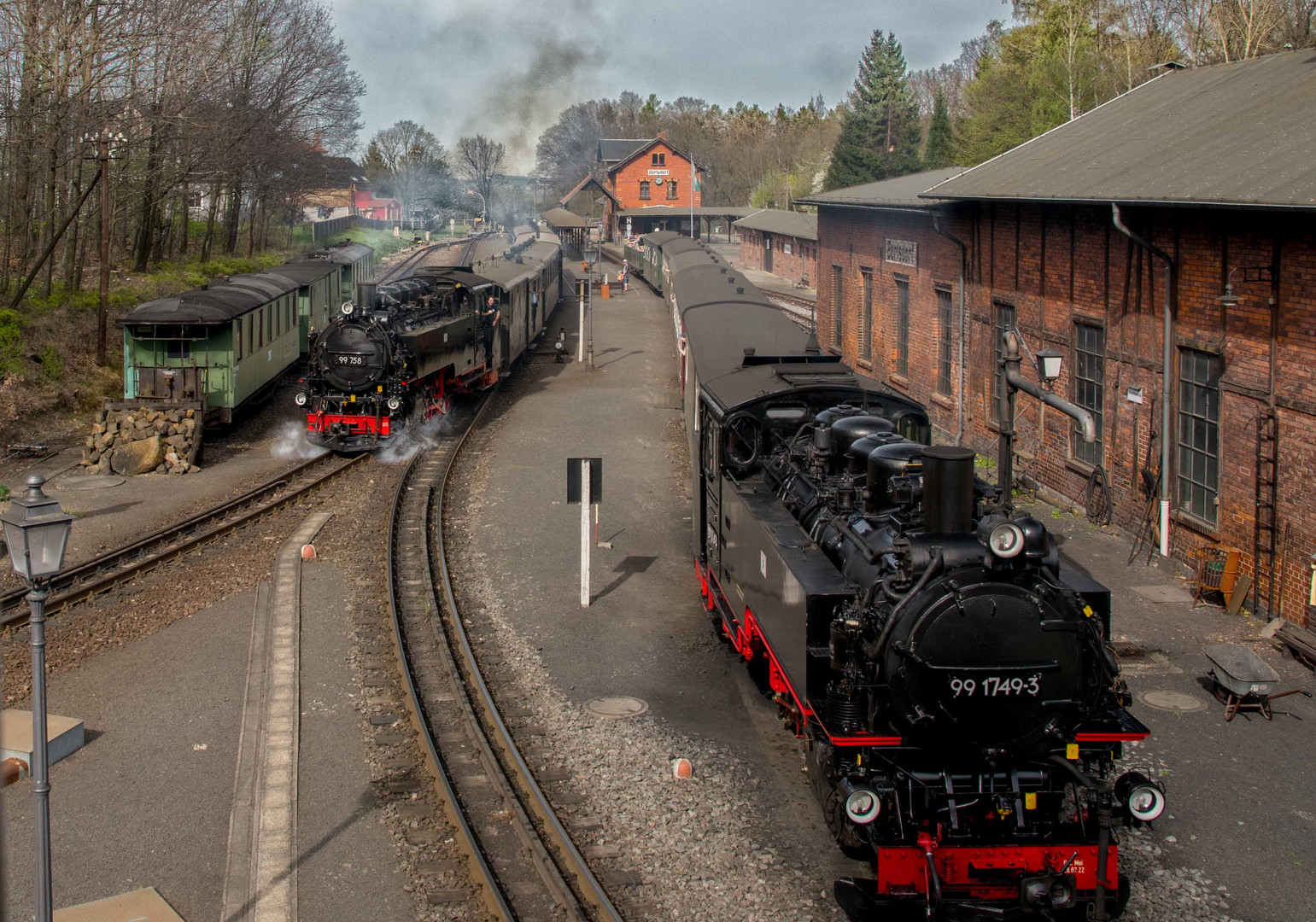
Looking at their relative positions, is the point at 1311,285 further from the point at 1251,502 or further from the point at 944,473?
the point at 944,473

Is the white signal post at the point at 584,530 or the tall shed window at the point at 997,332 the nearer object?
the white signal post at the point at 584,530

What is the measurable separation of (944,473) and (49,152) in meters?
26.2

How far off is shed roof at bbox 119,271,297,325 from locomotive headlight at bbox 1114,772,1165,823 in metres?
17.0

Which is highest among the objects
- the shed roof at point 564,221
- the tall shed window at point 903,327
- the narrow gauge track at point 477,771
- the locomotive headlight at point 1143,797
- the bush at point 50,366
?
the shed roof at point 564,221

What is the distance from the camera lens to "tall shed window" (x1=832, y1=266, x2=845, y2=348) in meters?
27.3

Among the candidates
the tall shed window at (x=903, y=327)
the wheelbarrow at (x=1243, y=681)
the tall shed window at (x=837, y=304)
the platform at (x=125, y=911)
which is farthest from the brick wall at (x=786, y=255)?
the platform at (x=125, y=911)

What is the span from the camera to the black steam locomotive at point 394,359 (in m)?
19.6

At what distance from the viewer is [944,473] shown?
6383 millimetres

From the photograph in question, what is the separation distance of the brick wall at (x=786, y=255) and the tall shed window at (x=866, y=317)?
14.9 m

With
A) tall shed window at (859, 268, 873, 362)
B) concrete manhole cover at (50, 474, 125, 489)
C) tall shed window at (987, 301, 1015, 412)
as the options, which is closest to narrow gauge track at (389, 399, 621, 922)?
concrete manhole cover at (50, 474, 125, 489)

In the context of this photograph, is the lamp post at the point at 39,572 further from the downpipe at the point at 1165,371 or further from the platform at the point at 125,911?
the downpipe at the point at 1165,371

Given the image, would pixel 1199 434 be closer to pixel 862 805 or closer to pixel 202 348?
pixel 862 805

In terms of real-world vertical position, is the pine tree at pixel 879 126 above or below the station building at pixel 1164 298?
above

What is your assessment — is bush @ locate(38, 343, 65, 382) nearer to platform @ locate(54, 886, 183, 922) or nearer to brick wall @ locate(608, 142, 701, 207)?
platform @ locate(54, 886, 183, 922)
